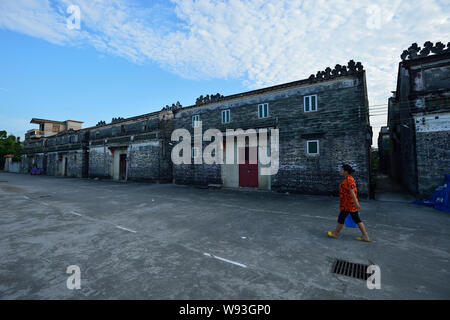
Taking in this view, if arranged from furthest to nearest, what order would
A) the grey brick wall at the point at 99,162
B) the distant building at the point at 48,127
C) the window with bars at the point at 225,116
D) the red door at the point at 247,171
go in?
1. the distant building at the point at 48,127
2. the grey brick wall at the point at 99,162
3. the window with bars at the point at 225,116
4. the red door at the point at 247,171

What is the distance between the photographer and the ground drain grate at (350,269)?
10.1 feet

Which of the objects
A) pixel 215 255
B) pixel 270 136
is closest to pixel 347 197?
pixel 215 255

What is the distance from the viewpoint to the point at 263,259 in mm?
3635

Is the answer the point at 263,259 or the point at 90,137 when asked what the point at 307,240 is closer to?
the point at 263,259

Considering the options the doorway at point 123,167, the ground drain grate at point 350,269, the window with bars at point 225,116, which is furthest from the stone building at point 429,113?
the doorway at point 123,167

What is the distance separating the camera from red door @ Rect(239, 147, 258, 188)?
14523 mm

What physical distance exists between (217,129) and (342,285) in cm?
1422

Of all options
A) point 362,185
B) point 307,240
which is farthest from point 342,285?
point 362,185

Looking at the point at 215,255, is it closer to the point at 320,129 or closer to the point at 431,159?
the point at 320,129

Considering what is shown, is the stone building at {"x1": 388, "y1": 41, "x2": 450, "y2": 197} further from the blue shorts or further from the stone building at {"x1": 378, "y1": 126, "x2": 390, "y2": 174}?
the stone building at {"x1": 378, "y1": 126, "x2": 390, "y2": 174}

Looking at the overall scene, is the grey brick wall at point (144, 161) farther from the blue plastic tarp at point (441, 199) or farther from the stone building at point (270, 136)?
the blue plastic tarp at point (441, 199)

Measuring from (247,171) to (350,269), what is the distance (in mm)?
11605

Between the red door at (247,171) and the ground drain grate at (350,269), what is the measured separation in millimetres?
11015

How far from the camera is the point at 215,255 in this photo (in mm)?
3785
